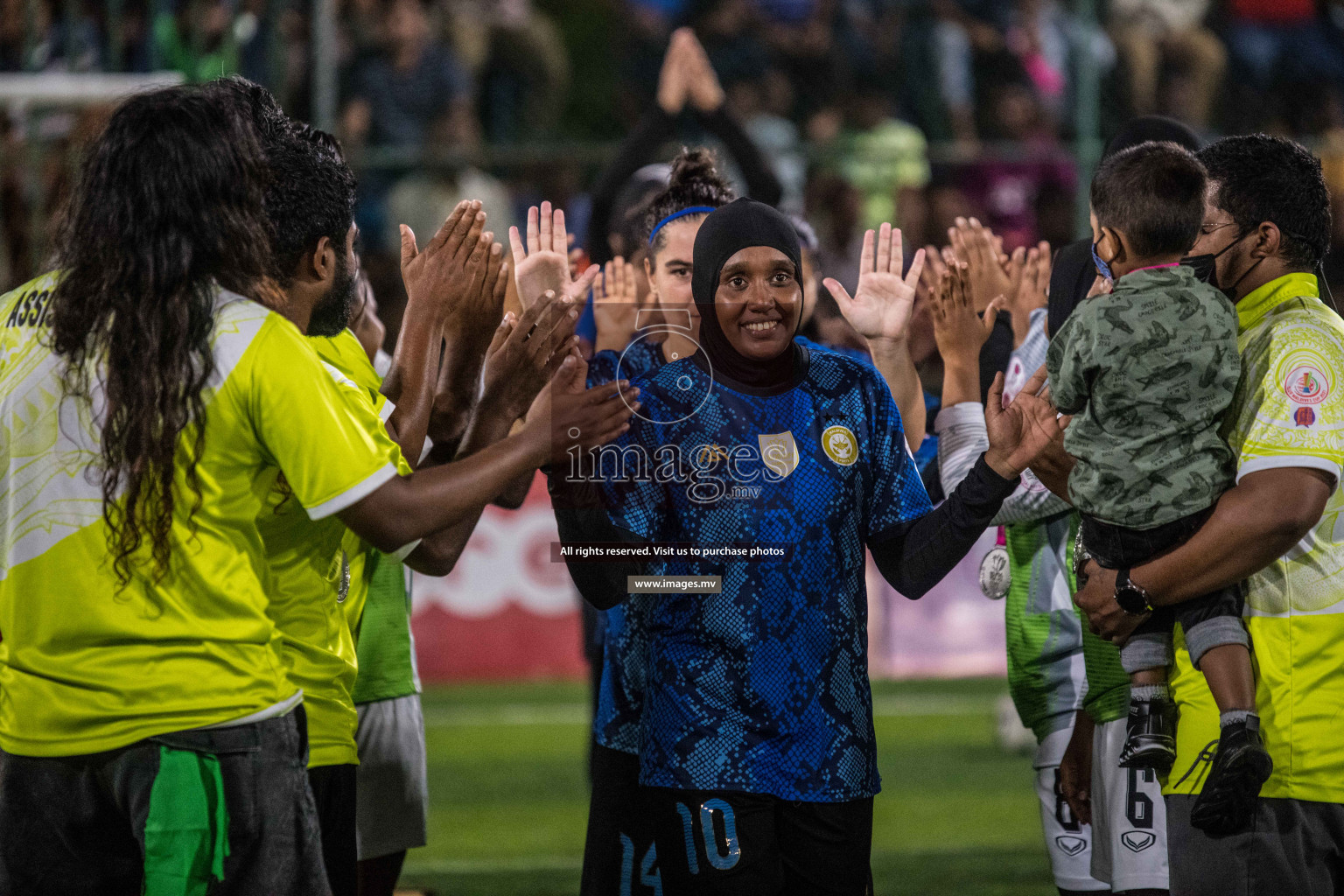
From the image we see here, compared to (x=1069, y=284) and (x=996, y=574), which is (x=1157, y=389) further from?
(x=996, y=574)

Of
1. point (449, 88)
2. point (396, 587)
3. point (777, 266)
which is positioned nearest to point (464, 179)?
point (449, 88)

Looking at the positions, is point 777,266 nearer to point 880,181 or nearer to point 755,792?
point 755,792

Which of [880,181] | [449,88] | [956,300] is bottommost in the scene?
[956,300]

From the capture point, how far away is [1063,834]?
4219 mm

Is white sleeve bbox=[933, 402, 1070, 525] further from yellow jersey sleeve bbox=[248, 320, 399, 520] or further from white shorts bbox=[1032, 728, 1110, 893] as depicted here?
yellow jersey sleeve bbox=[248, 320, 399, 520]

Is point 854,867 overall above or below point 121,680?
below

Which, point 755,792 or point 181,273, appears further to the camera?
point 755,792

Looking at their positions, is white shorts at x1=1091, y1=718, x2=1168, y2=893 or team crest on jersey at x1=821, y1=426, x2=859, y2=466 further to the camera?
white shorts at x1=1091, y1=718, x2=1168, y2=893

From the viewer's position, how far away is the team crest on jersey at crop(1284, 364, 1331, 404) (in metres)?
3.19

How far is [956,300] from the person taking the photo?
391 centimetres

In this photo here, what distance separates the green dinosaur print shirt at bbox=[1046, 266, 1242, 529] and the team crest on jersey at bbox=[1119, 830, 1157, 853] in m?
0.99

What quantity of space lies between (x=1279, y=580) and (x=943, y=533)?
0.74 meters

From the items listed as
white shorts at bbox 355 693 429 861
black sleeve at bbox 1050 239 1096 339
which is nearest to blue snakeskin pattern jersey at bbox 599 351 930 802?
black sleeve at bbox 1050 239 1096 339

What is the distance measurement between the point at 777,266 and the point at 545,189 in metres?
8.05
